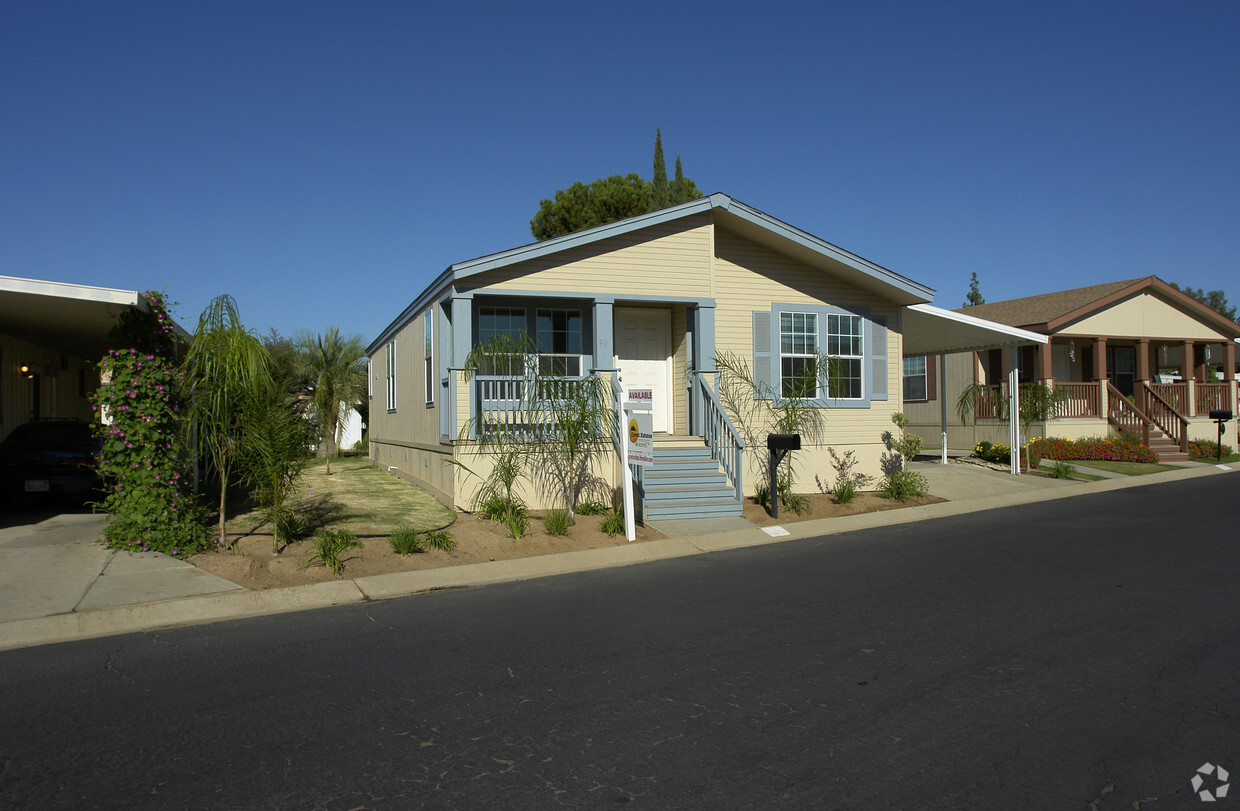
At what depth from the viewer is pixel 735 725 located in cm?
483

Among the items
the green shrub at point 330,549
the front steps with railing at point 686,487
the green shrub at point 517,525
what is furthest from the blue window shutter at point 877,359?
the green shrub at point 330,549

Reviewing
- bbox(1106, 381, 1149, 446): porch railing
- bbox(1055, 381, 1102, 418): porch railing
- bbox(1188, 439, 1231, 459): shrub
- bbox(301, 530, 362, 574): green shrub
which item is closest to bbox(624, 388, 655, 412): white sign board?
bbox(301, 530, 362, 574): green shrub

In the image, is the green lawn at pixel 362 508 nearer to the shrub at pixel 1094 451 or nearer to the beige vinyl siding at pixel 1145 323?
the shrub at pixel 1094 451

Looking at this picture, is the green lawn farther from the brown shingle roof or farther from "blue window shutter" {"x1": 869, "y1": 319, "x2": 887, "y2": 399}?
the brown shingle roof

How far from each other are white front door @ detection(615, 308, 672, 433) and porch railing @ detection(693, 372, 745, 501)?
108 centimetres

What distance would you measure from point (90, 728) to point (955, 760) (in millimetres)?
4882

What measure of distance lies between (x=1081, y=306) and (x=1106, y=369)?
2629mm

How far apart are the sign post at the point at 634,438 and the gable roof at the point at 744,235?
10.7 ft

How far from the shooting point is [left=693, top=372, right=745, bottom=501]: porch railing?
1355 cm

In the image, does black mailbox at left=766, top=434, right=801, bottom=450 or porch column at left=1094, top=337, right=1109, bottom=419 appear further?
porch column at left=1094, top=337, right=1109, bottom=419

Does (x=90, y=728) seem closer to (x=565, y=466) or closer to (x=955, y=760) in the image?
(x=955, y=760)

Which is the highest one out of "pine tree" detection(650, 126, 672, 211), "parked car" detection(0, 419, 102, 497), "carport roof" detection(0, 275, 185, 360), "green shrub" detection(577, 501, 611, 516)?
"pine tree" detection(650, 126, 672, 211)

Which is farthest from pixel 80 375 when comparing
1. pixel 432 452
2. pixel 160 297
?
pixel 160 297

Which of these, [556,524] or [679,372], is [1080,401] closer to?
[679,372]
